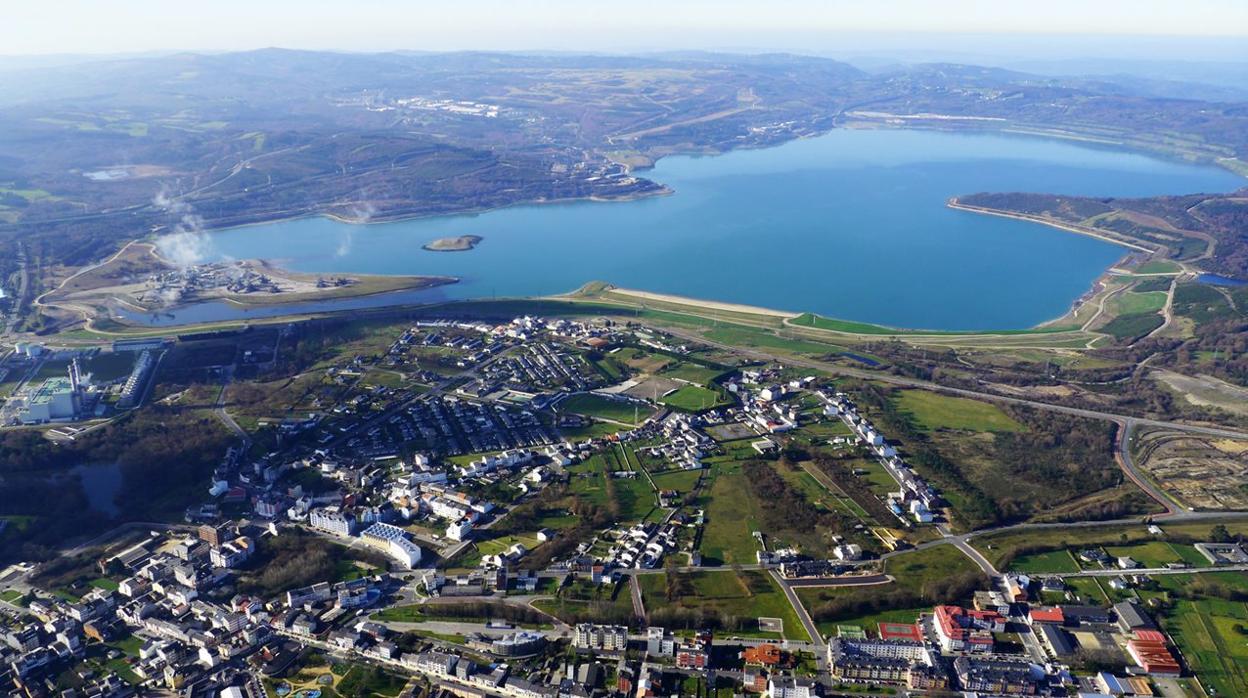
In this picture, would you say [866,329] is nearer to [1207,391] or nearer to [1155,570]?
[1207,391]

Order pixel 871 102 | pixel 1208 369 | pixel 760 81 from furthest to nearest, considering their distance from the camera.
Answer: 1. pixel 760 81
2. pixel 871 102
3. pixel 1208 369

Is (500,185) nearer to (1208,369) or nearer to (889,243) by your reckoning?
(889,243)

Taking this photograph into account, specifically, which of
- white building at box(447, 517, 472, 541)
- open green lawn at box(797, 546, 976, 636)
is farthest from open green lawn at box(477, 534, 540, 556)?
open green lawn at box(797, 546, 976, 636)

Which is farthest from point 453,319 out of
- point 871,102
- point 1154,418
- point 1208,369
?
point 871,102

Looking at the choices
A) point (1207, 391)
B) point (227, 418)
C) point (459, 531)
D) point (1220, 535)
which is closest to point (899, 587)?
point (1220, 535)

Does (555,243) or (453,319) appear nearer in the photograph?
(453,319)

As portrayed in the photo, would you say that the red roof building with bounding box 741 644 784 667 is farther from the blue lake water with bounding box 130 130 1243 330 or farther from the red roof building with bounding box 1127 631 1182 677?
the blue lake water with bounding box 130 130 1243 330
